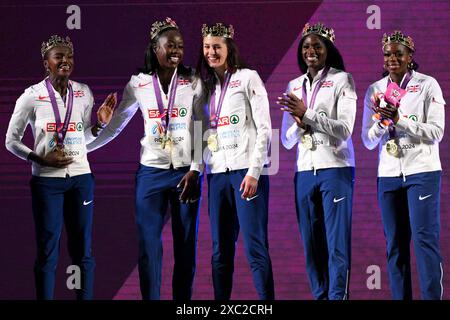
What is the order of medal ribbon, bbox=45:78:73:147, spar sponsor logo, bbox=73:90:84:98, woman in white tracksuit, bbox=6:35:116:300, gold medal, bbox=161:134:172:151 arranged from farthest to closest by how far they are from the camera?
spar sponsor logo, bbox=73:90:84:98
medal ribbon, bbox=45:78:73:147
woman in white tracksuit, bbox=6:35:116:300
gold medal, bbox=161:134:172:151

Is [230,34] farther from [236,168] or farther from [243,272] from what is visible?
[243,272]

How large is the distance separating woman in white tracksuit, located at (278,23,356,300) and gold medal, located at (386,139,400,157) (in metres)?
0.23

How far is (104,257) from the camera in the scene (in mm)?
6805

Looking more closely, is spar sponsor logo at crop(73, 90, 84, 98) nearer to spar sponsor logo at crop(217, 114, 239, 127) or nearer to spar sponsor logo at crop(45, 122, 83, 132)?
spar sponsor logo at crop(45, 122, 83, 132)

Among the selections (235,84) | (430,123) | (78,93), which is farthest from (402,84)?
(78,93)

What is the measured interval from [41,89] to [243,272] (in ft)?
6.30

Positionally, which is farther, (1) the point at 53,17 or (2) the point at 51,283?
(1) the point at 53,17

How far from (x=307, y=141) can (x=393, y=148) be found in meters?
0.52

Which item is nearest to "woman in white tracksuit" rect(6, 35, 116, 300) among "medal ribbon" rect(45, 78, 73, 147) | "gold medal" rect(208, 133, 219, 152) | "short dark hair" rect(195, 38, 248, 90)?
"medal ribbon" rect(45, 78, 73, 147)

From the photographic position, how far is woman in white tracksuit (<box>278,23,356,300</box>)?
5.64 meters

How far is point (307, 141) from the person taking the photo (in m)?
5.76

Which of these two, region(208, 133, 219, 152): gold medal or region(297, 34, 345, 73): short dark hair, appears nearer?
region(208, 133, 219, 152): gold medal

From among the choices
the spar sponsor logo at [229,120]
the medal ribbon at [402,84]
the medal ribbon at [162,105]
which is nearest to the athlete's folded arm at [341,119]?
the medal ribbon at [402,84]
